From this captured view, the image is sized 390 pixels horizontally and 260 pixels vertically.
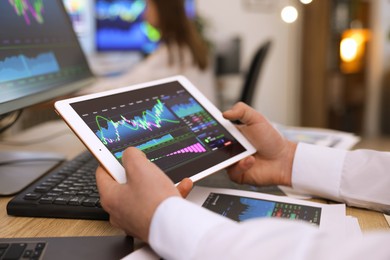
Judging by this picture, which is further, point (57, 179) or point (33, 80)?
point (33, 80)

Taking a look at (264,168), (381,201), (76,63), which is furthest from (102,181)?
(76,63)

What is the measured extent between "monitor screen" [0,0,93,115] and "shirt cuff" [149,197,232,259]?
1.32 feet

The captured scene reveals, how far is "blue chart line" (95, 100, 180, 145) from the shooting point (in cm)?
64

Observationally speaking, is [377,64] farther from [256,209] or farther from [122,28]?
[256,209]

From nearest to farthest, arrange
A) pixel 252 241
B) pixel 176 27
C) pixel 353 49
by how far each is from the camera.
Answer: pixel 252 241
pixel 176 27
pixel 353 49

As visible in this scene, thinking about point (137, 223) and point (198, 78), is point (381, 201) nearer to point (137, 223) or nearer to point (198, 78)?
point (137, 223)

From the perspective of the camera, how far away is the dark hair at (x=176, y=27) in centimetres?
236

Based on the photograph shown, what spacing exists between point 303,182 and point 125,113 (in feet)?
1.10

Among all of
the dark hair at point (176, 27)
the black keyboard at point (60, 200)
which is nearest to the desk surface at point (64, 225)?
the black keyboard at point (60, 200)

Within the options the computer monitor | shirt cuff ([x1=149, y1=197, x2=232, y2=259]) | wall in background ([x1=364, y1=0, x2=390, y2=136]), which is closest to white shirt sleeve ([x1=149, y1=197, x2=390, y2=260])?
shirt cuff ([x1=149, y1=197, x2=232, y2=259])

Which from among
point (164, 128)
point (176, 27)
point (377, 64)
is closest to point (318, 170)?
point (164, 128)

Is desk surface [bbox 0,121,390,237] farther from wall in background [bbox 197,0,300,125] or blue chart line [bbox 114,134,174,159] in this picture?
wall in background [bbox 197,0,300,125]

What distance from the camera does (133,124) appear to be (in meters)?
0.68

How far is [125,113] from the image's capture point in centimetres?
69
